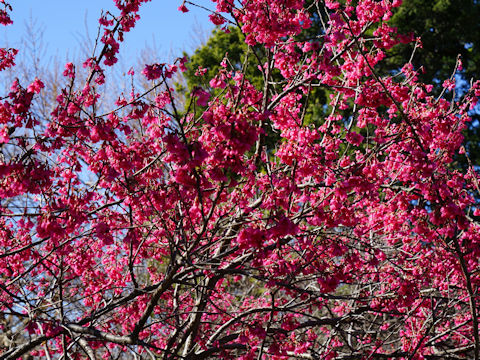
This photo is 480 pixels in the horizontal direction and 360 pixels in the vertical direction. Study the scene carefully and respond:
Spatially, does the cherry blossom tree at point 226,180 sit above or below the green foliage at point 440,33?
below

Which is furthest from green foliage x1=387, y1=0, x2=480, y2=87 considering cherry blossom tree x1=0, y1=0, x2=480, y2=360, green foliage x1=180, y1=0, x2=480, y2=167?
cherry blossom tree x1=0, y1=0, x2=480, y2=360

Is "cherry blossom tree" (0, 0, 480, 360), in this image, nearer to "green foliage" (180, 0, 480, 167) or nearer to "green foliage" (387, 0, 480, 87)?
"green foliage" (180, 0, 480, 167)

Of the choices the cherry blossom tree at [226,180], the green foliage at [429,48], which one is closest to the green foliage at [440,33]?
the green foliage at [429,48]

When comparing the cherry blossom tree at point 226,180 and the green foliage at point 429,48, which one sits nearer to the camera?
the cherry blossom tree at point 226,180

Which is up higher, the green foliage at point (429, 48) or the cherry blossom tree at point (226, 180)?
the green foliage at point (429, 48)

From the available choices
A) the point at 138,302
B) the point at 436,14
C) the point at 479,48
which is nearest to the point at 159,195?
the point at 138,302

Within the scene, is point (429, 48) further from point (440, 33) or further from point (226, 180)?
point (226, 180)

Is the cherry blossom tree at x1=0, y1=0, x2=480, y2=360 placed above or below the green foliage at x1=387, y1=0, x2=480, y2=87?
below

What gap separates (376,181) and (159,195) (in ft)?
8.41

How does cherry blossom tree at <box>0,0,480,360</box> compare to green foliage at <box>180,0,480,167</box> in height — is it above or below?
below

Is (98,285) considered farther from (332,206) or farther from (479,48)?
(479,48)

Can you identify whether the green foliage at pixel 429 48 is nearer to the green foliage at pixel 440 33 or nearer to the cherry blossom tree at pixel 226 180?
the green foliage at pixel 440 33

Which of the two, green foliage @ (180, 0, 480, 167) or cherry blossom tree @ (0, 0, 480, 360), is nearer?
cherry blossom tree @ (0, 0, 480, 360)

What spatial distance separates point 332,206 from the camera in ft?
14.4
